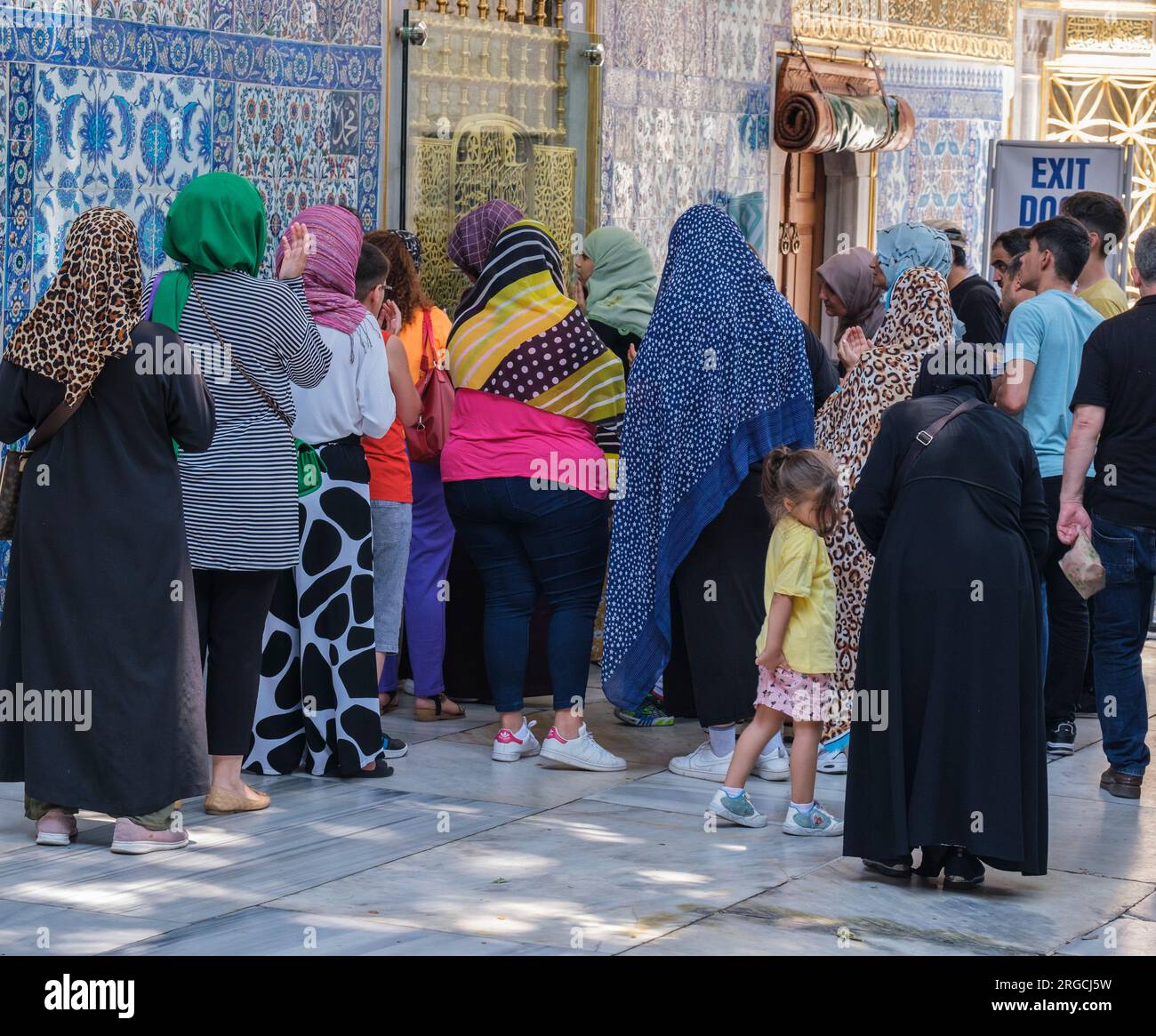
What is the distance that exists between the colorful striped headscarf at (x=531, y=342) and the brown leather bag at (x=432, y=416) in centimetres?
39

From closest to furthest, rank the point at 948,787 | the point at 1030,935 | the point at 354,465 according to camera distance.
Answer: the point at 1030,935 < the point at 948,787 < the point at 354,465

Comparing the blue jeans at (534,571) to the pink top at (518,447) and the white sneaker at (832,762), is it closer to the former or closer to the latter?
the pink top at (518,447)

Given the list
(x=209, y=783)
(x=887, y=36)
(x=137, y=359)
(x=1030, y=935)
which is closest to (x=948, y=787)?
(x=1030, y=935)

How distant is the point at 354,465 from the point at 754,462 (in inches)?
46.7

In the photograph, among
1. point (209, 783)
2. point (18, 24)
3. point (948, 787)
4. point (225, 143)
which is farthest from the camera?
point (225, 143)

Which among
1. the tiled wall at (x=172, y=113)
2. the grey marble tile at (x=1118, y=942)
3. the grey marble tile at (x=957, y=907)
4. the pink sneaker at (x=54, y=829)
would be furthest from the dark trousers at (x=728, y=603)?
the tiled wall at (x=172, y=113)

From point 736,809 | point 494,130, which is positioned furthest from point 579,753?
point 494,130

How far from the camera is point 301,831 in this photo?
5023mm

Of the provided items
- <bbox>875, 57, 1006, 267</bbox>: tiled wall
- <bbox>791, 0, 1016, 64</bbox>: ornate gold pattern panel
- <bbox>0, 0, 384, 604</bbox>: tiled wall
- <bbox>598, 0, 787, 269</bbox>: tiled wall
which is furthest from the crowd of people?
<bbox>875, 57, 1006, 267</bbox>: tiled wall

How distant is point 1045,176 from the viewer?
9.79 m

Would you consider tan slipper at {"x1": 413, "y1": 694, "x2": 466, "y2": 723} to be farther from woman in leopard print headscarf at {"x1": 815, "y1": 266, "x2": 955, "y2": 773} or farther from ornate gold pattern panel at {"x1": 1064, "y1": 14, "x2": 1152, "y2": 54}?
ornate gold pattern panel at {"x1": 1064, "y1": 14, "x2": 1152, "y2": 54}

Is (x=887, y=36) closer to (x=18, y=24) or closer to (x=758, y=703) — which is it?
(x=18, y=24)

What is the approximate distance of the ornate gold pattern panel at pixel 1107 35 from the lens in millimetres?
13844

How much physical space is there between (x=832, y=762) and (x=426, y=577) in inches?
61.5
